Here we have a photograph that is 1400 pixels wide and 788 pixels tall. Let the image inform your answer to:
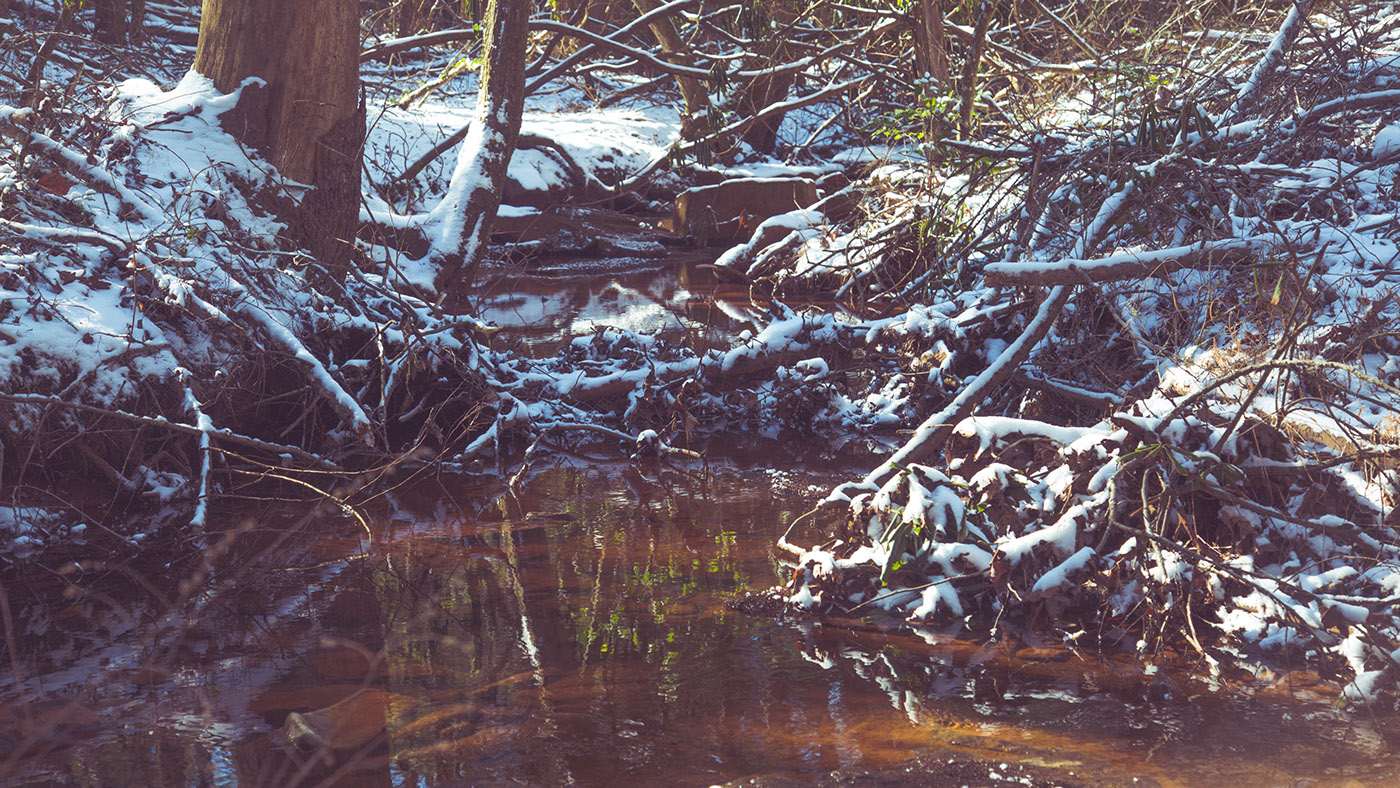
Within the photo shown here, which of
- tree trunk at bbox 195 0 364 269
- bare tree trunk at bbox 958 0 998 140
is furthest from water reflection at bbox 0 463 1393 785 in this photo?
bare tree trunk at bbox 958 0 998 140

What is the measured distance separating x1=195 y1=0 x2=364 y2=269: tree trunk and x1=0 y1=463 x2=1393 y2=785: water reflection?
2235 mm

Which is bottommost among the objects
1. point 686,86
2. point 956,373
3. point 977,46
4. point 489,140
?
point 956,373

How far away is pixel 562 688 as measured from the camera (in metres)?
3.00

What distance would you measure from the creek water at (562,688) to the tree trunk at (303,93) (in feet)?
6.80

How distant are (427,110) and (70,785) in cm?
1331

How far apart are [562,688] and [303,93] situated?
3.91 meters

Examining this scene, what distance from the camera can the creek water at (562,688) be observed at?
102 inches

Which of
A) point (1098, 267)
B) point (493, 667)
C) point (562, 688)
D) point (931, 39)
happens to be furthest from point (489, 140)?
point (562, 688)

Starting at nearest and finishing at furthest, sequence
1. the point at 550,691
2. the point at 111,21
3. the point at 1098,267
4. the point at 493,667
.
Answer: the point at 550,691
the point at 493,667
the point at 1098,267
the point at 111,21

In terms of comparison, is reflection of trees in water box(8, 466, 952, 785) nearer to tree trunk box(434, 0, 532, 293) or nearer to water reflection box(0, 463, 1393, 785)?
water reflection box(0, 463, 1393, 785)

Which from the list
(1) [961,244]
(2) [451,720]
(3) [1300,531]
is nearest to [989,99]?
(1) [961,244]

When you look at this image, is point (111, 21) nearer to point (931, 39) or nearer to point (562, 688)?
point (931, 39)

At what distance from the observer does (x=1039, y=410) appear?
198 inches

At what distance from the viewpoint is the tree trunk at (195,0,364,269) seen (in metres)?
5.52
